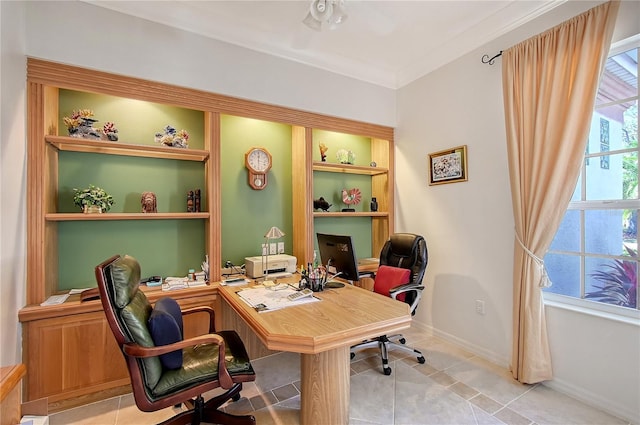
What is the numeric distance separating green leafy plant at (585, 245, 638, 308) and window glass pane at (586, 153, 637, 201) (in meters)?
0.39

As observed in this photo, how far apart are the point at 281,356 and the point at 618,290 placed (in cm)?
268

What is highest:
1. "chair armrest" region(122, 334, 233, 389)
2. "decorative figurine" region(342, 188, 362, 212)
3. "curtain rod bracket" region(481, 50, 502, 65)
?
"curtain rod bracket" region(481, 50, 502, 65)

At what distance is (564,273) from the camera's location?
2.31 meters

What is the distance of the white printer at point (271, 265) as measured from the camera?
8.99 feet

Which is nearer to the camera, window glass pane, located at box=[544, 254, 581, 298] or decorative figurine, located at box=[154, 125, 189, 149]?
window glass pane, located at box=[544, 254, 581, 298]

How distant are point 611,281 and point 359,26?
285 centimetres

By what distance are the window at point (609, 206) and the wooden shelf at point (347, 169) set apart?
1.95 metres

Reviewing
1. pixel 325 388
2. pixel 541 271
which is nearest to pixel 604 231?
pixel 541 271

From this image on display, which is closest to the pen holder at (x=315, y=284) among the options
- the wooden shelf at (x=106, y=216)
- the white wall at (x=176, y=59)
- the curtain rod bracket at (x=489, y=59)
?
the wooden shelf at (x=106, y=216)

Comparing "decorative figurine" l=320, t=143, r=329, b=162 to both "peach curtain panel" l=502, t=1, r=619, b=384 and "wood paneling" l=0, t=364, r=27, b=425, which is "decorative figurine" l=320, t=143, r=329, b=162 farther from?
"wood paneling" l=0, t=364, r=27, b=425

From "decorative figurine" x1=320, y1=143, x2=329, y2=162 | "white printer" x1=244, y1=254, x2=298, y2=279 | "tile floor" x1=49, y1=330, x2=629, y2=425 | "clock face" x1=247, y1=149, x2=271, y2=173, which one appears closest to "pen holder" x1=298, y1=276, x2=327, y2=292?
"white printer" x1=244, y1=254, x2=298, y2=279

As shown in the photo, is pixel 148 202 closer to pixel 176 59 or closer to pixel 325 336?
pixel 176 59

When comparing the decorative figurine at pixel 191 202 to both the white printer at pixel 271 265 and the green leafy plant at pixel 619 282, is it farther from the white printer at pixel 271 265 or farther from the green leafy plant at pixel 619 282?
the green leafy plant at pixel 619 282

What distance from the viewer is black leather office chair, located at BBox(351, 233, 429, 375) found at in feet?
8.30
